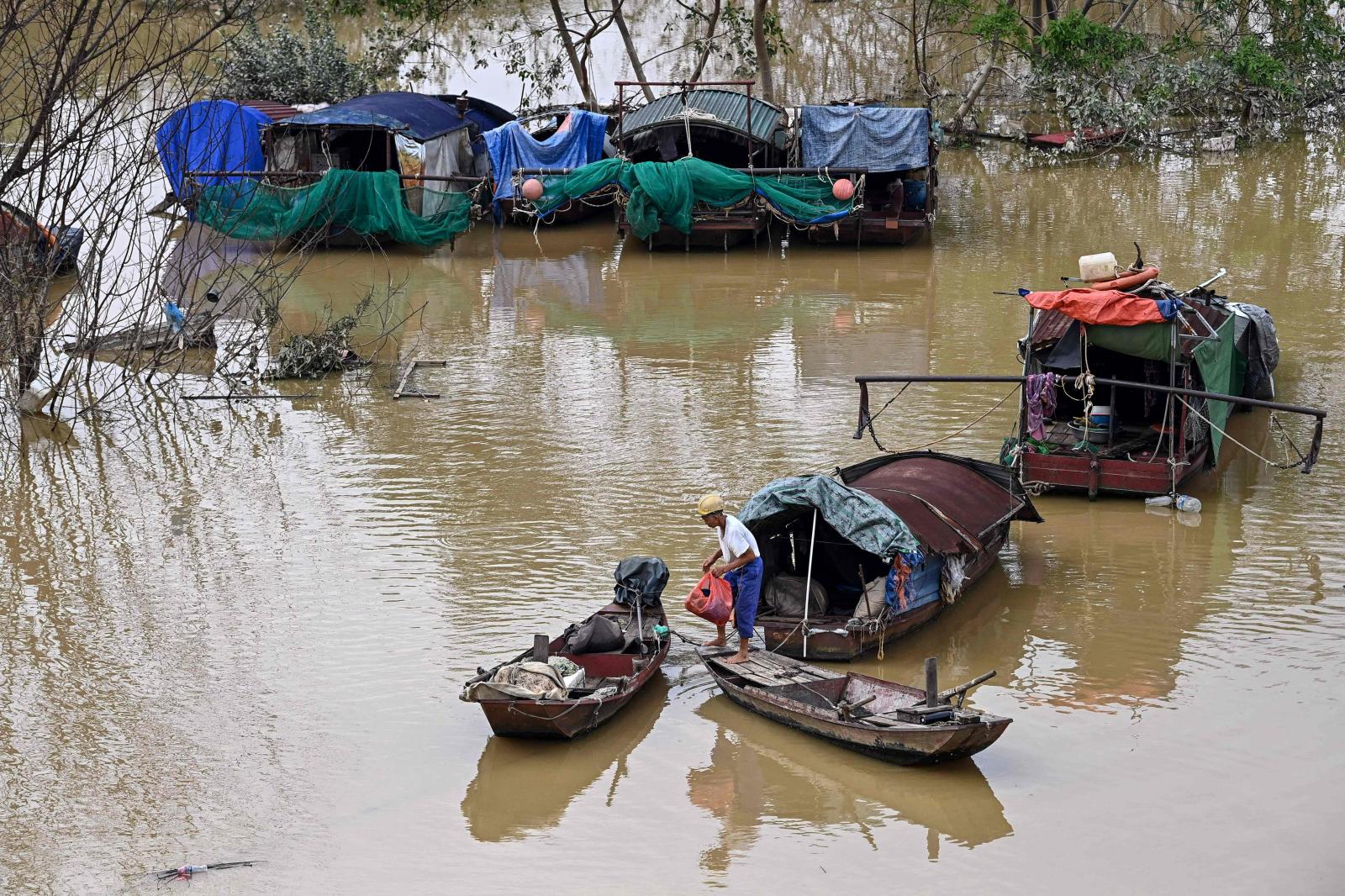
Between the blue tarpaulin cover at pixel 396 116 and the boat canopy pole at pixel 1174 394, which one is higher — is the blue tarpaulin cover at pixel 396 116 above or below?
above

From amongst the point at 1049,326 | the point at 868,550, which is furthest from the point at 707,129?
the point at 868,550

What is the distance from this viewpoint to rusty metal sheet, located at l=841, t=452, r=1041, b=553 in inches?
444

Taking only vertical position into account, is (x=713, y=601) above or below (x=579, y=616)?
above

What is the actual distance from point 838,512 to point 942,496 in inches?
50.3

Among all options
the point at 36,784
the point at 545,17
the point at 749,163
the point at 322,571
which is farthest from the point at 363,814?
the point at 545,17

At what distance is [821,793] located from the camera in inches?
368

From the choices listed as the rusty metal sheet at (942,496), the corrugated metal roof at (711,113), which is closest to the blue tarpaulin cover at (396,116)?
the corrugated metal roof at (711,113)

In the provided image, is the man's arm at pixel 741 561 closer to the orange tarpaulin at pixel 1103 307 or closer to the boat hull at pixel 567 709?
the boat hull at pixel 567 709

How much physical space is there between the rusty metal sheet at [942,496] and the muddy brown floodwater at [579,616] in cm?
65

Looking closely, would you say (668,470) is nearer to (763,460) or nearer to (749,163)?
(763,460)

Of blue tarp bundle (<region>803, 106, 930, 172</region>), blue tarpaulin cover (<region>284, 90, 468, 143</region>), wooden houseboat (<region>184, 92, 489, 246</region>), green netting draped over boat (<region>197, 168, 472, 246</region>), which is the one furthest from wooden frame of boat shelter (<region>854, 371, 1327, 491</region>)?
blue tarpaulin cover (<region>284, 90, 468, 143</region>)

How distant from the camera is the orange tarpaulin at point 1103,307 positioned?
1343 centimetres

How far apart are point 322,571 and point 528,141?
46.7 feet

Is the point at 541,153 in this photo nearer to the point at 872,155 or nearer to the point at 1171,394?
the point at 872,155
